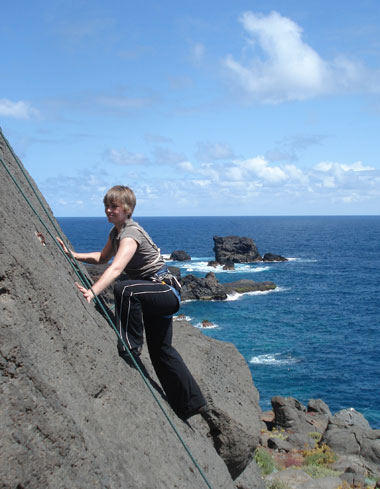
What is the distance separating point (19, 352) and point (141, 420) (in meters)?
1.98

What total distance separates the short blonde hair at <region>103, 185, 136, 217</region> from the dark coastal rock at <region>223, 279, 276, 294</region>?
200 ft

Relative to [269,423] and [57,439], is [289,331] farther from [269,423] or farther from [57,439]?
[57,439]

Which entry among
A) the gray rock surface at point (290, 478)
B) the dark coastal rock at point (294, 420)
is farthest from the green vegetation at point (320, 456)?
the gray rock surface at point (290, 478)

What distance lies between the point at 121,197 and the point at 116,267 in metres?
0.80

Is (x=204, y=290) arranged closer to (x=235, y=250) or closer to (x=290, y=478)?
(x=235, y=250)

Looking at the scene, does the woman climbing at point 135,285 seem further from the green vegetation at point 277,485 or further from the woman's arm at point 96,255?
the green vegetation at point 277,485

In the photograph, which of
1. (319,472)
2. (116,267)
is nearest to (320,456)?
(319,472)

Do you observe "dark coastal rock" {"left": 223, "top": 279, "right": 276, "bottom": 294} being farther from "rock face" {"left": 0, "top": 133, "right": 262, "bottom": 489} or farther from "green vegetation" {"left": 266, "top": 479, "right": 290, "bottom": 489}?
"rock face" {"left": 0, "top": 133, "right": 262, "bottom": 489}

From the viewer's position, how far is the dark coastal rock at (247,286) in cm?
6719

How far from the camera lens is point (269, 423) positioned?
82.8 ft

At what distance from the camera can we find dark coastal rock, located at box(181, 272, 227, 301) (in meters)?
62.5

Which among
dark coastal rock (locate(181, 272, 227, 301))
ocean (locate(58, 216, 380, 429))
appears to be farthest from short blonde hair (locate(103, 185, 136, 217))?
dark coastal rock (locate(181, 272, 227, 301))

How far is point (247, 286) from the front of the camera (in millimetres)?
68375

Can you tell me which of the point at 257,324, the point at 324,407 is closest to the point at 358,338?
the point at 257,324
